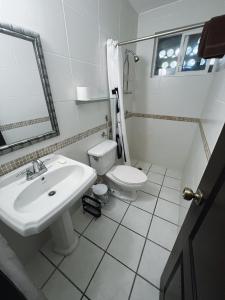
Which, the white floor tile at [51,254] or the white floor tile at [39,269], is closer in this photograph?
the white floor tile at [39,269]

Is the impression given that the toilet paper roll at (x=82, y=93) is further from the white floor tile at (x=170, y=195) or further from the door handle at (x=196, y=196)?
the white floor tile at (x=170, y=195)

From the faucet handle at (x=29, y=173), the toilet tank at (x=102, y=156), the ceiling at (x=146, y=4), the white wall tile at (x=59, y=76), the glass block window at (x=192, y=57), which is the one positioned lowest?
the toilet tank at (x=102, y=156)

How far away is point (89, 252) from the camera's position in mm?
1267

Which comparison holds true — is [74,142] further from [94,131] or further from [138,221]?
[138,221]

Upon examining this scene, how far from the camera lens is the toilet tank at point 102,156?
1.55 m

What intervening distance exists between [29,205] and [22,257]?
0.64m

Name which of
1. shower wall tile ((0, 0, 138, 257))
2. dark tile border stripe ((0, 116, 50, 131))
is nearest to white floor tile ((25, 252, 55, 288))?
shower wall tile ((0, 0, 138, 257))

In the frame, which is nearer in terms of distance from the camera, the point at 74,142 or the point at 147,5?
the point at 74,142

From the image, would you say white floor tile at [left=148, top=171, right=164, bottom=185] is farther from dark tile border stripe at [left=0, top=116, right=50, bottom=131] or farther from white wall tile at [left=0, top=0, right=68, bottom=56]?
white wall tile at [left=0, top=0, right=68, bottom=56]

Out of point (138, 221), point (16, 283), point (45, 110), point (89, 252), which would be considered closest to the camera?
point (16, 283)

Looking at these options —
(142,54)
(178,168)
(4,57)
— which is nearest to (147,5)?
(142,54)

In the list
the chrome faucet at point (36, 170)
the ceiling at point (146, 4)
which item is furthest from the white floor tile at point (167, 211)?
the ceiling at point (146, 4)

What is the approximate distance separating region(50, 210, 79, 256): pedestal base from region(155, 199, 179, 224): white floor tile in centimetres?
100

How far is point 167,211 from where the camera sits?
168cm
